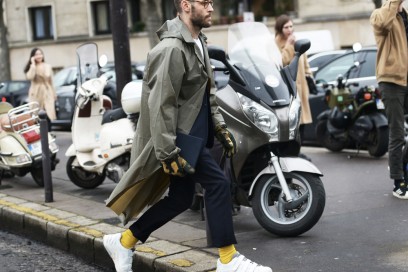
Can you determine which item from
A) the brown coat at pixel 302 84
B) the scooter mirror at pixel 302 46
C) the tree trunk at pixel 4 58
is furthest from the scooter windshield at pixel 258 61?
the tree trunk at pixel 4 58

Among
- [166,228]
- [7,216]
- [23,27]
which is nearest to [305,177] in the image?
[166,228]

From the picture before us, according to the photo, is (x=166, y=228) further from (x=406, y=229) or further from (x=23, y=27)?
(x=23, y=27)

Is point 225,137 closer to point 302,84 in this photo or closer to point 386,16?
point 386,16

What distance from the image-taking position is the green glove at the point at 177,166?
5121mm

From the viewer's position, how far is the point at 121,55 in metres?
9.46

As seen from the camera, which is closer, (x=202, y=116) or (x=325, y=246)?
(x=202, y=116)

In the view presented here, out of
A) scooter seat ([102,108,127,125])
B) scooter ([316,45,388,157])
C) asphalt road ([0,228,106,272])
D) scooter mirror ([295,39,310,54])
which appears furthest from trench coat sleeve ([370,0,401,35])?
scooter ([316,45,388,157])

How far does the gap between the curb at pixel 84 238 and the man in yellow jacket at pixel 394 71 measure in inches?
98.6

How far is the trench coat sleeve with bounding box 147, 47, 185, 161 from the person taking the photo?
5.11 metres

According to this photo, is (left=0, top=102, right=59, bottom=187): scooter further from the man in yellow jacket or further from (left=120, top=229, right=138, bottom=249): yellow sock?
(left=120, top=229, right=138, bottom=249): yellow sock

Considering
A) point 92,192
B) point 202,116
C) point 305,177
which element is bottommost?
point 92,192

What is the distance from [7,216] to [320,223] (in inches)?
117

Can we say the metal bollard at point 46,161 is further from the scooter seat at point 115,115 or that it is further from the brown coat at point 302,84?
the brown coat at point 302,84

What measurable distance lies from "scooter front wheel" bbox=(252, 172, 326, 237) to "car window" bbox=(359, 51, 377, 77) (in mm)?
6668
